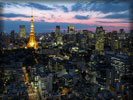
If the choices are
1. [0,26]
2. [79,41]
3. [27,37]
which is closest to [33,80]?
[0,26]

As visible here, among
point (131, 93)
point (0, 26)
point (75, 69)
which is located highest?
point (0, 26)

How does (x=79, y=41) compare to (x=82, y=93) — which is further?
(x=79, y=41)

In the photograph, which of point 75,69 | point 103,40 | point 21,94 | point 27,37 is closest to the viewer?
point 21,94

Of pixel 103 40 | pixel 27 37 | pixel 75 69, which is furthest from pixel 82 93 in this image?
pixel 103 40

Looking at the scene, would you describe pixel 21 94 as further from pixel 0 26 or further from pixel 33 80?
pixel 0 26

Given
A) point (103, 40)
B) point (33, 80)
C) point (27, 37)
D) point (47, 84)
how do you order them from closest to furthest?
point (47, 84)
point (33, 80)
point (27, 37)
point (103, 40)

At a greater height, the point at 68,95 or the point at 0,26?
the point at 0,26

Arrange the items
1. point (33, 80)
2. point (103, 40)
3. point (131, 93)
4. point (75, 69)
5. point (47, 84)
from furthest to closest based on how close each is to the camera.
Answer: point (103, 40), point (75, 69), point (33, 80), point (47, 84), point (131, 93)

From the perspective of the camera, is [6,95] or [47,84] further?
[47,84]

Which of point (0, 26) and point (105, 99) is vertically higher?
point (0, 26)

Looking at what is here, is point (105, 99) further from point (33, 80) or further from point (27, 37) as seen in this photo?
point (27, 37)
